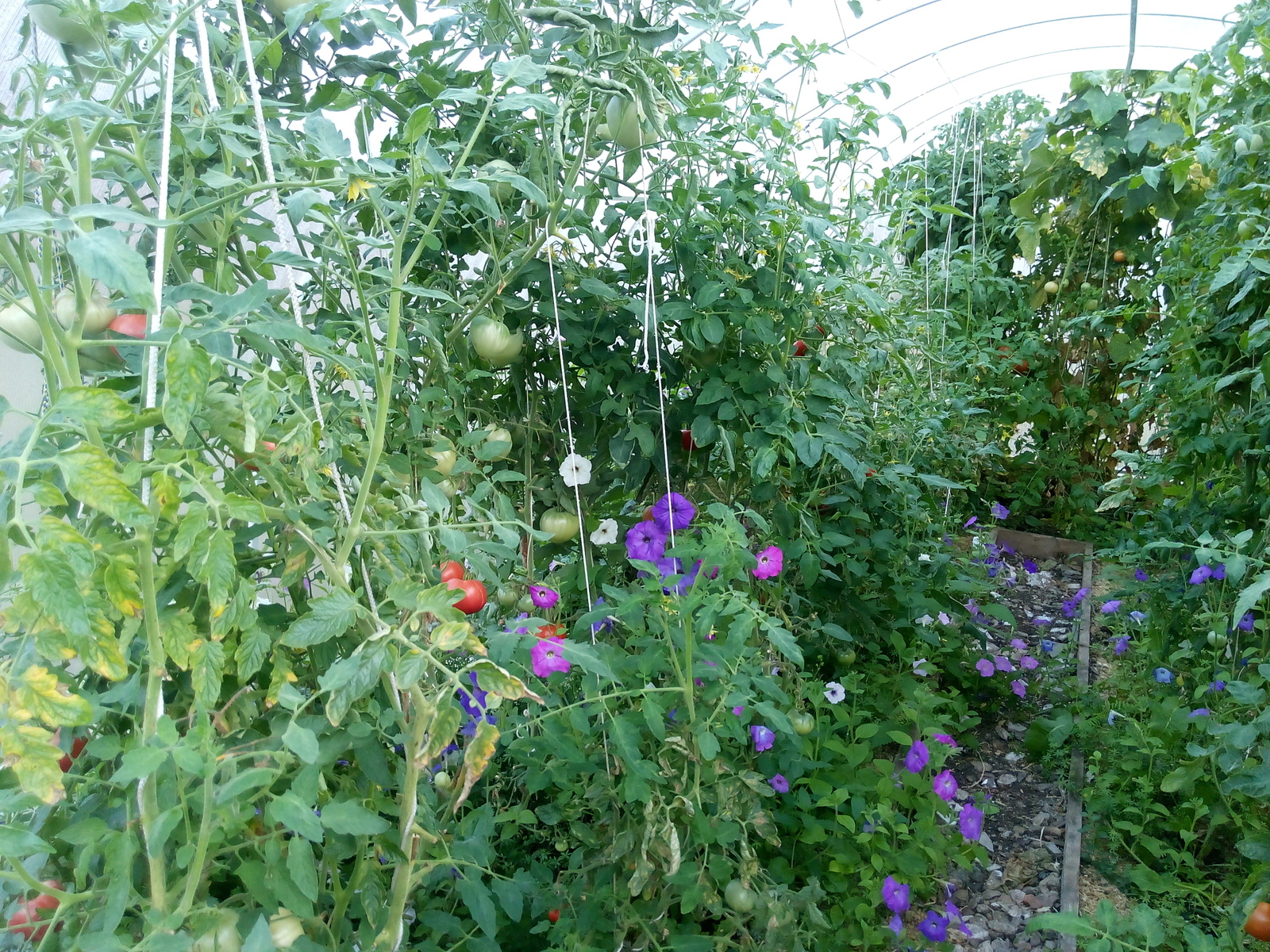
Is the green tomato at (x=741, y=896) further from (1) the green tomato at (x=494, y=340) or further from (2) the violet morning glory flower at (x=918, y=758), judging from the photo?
(1) the green tomato at (x=494, y=340)

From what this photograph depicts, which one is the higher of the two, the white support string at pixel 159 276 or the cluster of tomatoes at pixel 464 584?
the white support string at pixel 159 276

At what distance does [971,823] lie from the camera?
73.6 inches

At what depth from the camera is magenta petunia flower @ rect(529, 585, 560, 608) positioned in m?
1.57

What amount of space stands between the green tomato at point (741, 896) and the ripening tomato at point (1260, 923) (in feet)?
2.80

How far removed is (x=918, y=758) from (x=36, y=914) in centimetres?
163

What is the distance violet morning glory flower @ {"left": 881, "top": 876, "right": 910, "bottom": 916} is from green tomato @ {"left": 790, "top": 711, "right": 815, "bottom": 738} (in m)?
0.31

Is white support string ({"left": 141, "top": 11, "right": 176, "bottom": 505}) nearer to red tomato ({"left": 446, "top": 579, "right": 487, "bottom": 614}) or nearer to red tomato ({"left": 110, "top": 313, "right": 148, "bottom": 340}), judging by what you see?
red tomato ({"left": 110, "top": 313, "right": 148, "bottom": 340})

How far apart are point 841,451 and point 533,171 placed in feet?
2.71

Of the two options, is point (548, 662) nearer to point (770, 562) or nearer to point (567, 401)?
point (567, 401)

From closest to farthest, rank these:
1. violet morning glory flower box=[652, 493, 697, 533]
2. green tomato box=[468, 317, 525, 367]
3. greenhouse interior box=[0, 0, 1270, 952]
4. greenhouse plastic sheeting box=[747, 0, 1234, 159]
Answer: greenhouse interior box=[0, 0, 1270, 952] → green tomato box=[468, 317, 525, 367] → violet morning glory flower box=[652, 493, 697, 533] → greenhouse plastic sheeting box=[747, 0, 1234, 159]

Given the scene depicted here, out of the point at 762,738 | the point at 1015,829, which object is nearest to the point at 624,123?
the point at 762,738

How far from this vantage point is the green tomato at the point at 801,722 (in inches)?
65.8

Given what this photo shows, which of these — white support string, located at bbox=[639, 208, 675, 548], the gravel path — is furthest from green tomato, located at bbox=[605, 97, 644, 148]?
the gravel path

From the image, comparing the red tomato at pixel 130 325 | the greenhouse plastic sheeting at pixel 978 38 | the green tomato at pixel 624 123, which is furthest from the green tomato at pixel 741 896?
the greenhouse plastic sheeting at pixel 978 38
